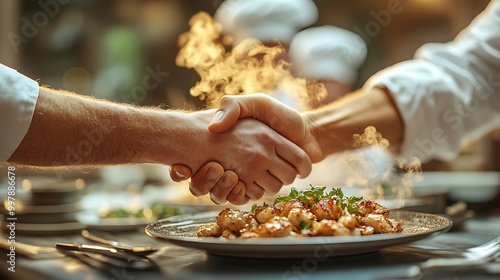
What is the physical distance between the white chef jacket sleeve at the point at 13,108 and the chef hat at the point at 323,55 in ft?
7.03

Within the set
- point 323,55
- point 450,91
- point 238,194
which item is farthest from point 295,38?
point 238,194

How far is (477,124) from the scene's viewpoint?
1.87 meters

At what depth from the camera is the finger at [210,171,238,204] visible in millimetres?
1386

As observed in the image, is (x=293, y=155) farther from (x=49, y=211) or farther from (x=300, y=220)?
(x=49, y=211)

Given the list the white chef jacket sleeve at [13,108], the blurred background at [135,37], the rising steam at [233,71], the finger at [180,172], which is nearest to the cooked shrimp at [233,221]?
the finger at [180,172]

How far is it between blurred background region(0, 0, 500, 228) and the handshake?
10.1 feet

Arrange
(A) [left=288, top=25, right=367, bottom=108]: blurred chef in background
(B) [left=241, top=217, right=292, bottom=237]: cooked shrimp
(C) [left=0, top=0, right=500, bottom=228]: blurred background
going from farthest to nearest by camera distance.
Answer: (C) [left=0, top=0, right=500, bottom=228]: blurred background < (A) [left=288, top=25, right=367, bottom=108]: blurred chef in background < (B) [left=241, top=217, right=292, bottom=237]: cooked shrimp

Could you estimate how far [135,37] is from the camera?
5652 mm

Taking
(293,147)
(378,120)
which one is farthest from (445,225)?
(378,120)

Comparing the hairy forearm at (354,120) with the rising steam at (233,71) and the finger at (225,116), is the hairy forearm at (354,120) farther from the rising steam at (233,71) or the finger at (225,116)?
the finger at (225,116)

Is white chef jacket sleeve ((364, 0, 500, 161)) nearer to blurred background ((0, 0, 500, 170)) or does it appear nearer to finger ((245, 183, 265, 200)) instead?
finger ((245, 183, 265, 200))

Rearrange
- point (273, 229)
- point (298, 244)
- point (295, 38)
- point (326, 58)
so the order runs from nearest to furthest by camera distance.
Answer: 1. point (298, 244)
2. point (273, 229)
3. point (326, 58)
4. point (295, 38)

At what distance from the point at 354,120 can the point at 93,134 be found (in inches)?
32.7

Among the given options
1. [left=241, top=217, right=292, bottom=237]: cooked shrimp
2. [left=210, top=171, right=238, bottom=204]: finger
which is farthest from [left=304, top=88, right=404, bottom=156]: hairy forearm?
[left=241, top=217, right=292, bottom=237]: cooked shrimp
